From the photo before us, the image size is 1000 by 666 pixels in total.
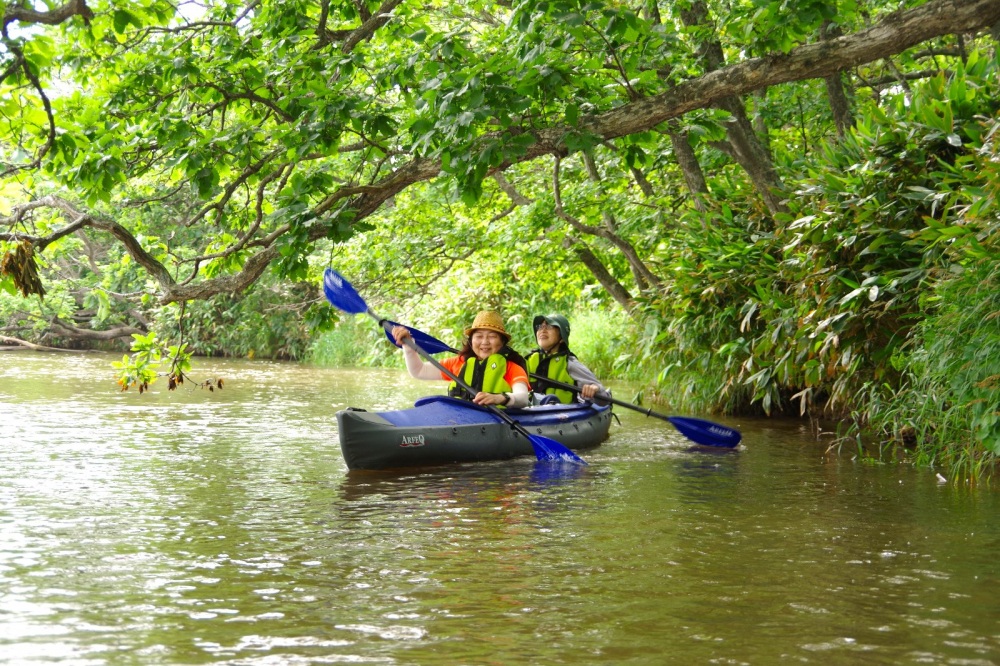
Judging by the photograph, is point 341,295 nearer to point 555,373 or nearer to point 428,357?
point 428,357

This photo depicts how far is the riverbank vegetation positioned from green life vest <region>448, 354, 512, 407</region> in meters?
1.33

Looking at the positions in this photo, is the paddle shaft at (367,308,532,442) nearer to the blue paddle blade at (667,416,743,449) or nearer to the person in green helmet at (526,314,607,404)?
the person in green helmet at (526,314,607,404)

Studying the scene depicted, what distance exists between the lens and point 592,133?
20.1 ft

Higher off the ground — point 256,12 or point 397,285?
point 256,12

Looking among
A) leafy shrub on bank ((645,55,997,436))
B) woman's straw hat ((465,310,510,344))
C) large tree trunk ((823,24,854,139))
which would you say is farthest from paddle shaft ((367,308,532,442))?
large tree trunk ((823,24,854,139))

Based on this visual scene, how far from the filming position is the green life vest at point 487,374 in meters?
7.82

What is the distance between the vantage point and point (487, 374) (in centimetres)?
783

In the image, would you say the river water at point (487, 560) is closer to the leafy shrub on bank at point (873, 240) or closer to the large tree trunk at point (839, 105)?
the leafy shrub on bank at point (873, 240)

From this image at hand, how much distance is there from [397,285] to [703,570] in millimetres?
9465

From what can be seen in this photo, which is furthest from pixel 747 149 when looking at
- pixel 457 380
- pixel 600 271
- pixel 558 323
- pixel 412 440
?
pixel 412 440

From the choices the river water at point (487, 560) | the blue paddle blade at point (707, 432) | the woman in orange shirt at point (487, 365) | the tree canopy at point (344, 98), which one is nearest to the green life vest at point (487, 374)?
the woman in orange shirt at point (487, 365)

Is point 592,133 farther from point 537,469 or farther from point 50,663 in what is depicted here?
point 50,663

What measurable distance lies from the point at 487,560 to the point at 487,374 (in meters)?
3.62

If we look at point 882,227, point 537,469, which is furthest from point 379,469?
point 882,227
